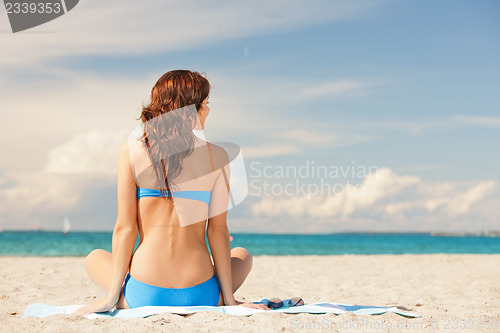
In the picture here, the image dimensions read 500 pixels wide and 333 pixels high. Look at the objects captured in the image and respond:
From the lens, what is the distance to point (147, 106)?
328 centimetres

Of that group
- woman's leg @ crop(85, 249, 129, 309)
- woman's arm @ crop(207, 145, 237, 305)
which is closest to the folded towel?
woman's leg @ crop(85, 249, 129, 309)

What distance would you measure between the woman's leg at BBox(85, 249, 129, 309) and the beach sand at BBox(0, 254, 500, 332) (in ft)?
0.82

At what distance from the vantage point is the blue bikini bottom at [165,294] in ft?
11.1

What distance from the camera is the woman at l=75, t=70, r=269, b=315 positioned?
126 inches

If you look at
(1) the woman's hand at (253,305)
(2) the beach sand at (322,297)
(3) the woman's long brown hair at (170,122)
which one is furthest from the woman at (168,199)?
(1) the woman's hand at (253,305)

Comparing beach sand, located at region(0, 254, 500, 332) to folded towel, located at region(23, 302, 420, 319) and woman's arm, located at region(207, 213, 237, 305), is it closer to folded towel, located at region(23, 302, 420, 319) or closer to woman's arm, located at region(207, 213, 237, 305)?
folded towel, located at region(23, 302, 420, 319)

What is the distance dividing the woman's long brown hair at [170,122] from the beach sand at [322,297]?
3.39 ft

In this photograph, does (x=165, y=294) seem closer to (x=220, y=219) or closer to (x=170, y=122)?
(x=220, y=219)

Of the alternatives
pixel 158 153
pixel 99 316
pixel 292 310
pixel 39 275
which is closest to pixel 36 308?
pixel 99 316

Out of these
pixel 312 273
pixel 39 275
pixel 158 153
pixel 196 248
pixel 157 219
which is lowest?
pixel 312 273

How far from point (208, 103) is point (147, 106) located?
42 cm

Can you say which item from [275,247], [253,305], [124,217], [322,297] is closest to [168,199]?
[124,217]

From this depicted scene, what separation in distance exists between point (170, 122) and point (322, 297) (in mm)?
3906

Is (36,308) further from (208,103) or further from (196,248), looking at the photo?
(208,103)
